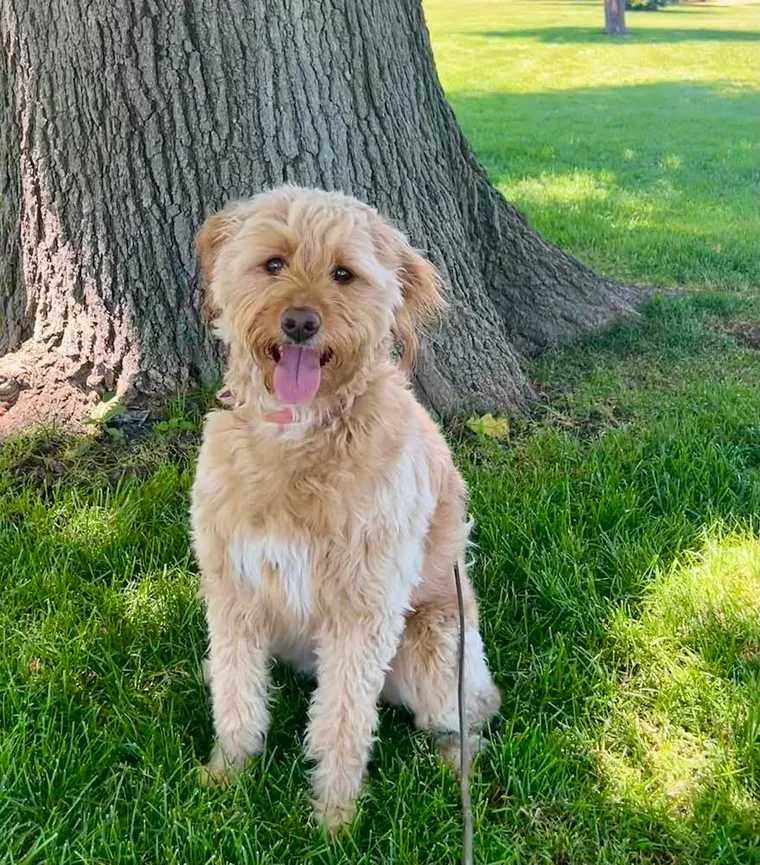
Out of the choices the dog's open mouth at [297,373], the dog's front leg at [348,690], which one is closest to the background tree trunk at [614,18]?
the dog's open mouth at [297,373]

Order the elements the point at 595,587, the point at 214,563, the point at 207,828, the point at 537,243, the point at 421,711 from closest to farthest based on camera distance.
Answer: the point at 207,828
the point at 214,563
the point at 421,711
the point at 595,587
the point at 537,243

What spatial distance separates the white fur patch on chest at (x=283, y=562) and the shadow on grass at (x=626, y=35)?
2569 cm

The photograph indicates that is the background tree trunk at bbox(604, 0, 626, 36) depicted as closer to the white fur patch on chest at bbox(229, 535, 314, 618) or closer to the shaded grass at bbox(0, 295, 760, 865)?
the shaded grass at bbox(0, 295, 760, 865)

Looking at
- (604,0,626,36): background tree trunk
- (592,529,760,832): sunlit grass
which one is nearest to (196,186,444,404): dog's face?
(592,529,760,832): sunlit grass

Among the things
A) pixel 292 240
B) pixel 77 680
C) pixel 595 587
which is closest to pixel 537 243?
pixel 595 587

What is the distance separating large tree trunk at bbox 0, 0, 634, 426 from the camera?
3.58 m

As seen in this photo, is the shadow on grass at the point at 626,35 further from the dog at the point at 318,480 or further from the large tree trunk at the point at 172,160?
the dog at the point at 318,480

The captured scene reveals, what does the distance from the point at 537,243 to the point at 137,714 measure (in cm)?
364

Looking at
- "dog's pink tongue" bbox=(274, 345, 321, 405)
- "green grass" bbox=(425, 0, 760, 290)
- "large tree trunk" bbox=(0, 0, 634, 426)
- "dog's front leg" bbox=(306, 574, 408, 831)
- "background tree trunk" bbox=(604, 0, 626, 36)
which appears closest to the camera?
"dog's pink tongue" bbox=(274, 345, 321, 405)

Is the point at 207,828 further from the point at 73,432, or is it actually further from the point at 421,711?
the point at 73,432

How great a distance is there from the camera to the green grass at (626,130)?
7.32m

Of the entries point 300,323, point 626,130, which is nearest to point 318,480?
point 300,323

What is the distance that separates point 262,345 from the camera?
2.38 meters

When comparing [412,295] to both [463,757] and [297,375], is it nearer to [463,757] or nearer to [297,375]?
[297,375]
